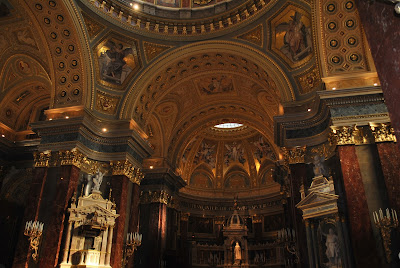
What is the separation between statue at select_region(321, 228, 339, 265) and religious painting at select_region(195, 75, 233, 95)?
10.8 m

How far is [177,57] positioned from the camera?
1630cm

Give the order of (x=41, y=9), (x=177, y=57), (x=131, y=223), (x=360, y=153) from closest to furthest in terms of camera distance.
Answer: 1. (x=360, y=153)
2. (x=41, y=9)
3. (x=131, y=223)
4. (x=177, y=57)

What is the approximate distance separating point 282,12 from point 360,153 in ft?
22.4

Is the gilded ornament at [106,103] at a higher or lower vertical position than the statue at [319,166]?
higher

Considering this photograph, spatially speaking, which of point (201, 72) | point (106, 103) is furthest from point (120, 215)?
point (201, 72)

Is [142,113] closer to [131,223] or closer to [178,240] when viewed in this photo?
[131,223]

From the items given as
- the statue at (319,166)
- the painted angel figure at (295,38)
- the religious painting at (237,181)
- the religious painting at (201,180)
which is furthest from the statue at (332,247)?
the religious painting at (237,181)

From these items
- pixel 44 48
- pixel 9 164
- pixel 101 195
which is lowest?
pixel 101 195

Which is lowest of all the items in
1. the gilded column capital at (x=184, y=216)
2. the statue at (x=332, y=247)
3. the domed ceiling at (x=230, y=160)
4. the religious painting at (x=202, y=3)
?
the statue at (x=332, y=247)

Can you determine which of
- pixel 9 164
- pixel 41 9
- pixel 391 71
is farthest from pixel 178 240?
pixel 391 71

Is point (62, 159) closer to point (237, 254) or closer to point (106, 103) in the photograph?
point (106, 103)

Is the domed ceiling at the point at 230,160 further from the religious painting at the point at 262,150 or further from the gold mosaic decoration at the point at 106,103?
the gold mosaic decoration at the point at 106,103

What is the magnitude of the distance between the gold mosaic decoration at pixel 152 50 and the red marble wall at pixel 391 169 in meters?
10.4

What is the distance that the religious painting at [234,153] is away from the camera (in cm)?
2752
